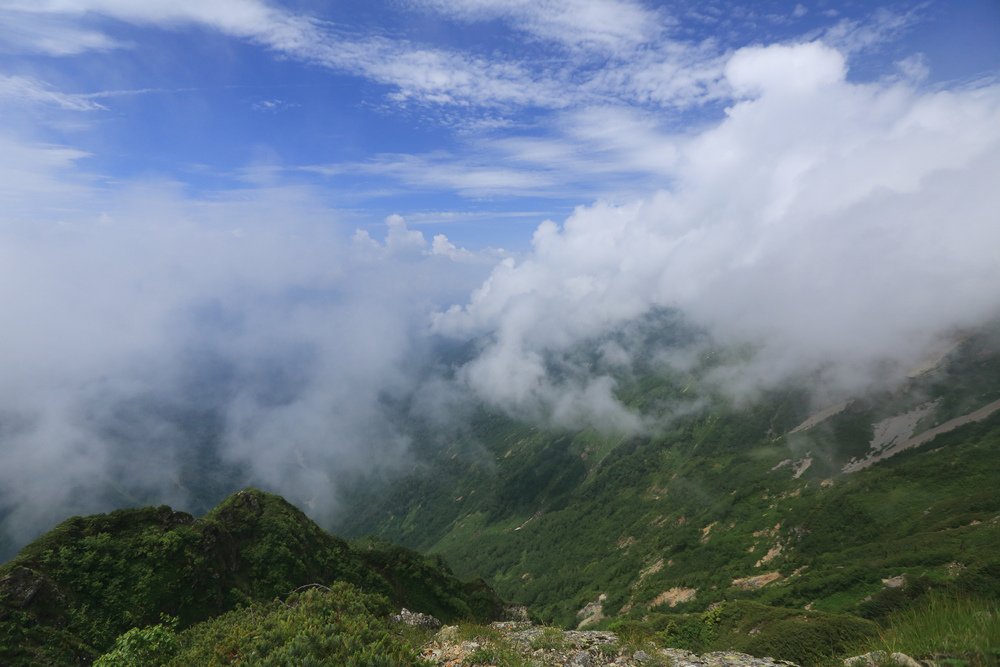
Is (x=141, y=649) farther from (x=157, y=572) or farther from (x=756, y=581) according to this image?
(x=756, y=581)

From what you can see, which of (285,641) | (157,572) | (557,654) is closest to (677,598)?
(157,572)

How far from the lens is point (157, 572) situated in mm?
38969

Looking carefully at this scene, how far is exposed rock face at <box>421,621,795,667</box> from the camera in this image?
52.6 ft

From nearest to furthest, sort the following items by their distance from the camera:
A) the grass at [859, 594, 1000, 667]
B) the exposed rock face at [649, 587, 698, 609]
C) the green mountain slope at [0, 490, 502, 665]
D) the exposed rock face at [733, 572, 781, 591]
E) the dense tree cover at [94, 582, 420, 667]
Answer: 1. the grass at [859, 594, 1000, 667]
2. the dense tree cover at [94, 582, 420, 667]
3. the green mountain slope at [0, 490, 502, 665]
4. the exposed rock face at [733, 572, 781, 591]
5. the exposed rock face at [649, 587, 698, 609]

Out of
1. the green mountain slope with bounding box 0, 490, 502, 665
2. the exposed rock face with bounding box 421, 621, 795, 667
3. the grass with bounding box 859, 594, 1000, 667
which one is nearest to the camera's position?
the grass with bounding box 859, 594, 1000, 667

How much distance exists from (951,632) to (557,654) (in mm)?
12548

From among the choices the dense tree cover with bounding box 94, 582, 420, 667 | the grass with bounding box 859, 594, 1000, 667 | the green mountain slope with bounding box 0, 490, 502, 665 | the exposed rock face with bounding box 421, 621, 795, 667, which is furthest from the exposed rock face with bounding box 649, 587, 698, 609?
the grass with bounding box 859, 594, 1000, 667

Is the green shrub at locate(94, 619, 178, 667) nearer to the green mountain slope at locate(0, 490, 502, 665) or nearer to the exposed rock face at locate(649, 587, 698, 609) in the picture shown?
the green mountain slope at locate(0, 490, 502, 665)

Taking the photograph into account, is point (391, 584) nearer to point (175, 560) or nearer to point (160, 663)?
point (175, 560)

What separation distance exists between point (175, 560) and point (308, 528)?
64.2 feet

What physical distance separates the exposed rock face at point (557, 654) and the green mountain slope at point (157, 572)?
10911mm

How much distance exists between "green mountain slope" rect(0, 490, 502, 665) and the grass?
24.6 m

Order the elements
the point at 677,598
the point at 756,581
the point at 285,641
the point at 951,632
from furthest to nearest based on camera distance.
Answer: the point at 677,598
the point at 756,581
the point at 285,641
the point at 951,632

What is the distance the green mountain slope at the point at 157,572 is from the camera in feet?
100
